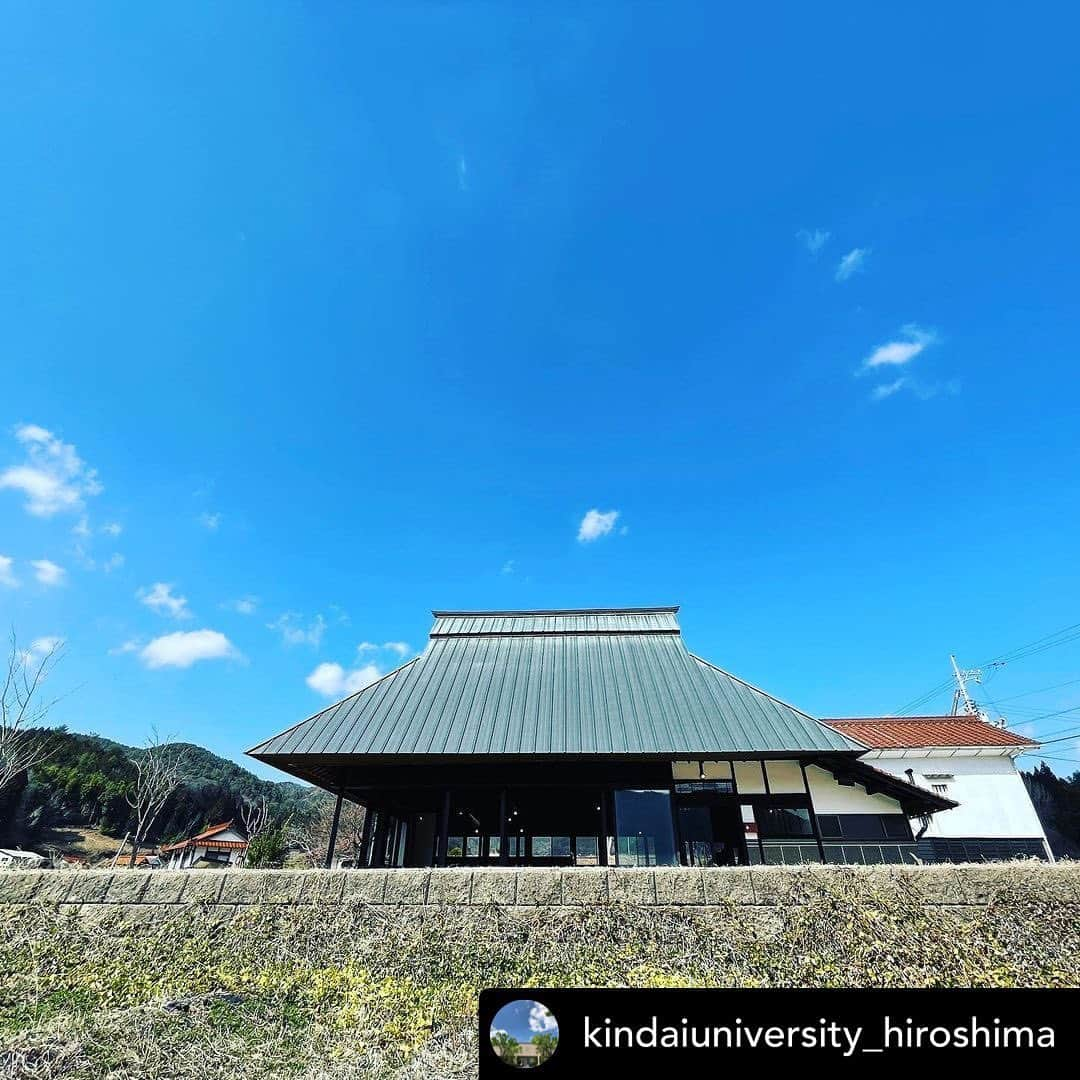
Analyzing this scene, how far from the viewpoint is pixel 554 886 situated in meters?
6.16

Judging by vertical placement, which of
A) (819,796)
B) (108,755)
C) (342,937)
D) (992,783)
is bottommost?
(342,937)

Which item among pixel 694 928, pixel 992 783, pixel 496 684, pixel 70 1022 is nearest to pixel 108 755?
pixel 496 684

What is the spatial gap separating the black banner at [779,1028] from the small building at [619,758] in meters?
8.74

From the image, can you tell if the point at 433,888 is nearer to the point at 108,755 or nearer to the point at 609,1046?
the point at 609,1046

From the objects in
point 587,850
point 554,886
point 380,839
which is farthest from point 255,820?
point 554,886

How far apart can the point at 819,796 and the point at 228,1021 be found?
12130 millimetres

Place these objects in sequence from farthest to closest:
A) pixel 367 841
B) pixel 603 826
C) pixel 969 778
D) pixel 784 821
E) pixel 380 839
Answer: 1. pixel 969 778
2. pixel 380 839
3. pixel 367 841
4. pixel 784 821
5. pixel 603 826

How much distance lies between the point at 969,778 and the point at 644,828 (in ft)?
60.6

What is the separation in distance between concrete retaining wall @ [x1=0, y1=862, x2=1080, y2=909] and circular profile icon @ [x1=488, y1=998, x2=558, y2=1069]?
5.12m

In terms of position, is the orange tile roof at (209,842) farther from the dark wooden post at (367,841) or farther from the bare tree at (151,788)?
the dark wooden post at (367,841)

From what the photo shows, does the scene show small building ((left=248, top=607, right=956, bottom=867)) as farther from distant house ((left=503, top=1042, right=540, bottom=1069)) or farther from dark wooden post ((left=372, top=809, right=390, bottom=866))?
distant house ((left=503, top=1042, right=540, bottom=1069))

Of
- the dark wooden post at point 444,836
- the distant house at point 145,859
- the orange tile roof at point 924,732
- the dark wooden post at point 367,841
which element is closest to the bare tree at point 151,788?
the distant house at point 145,859

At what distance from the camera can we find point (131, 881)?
659cm

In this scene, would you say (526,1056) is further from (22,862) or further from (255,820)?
(255,820)
